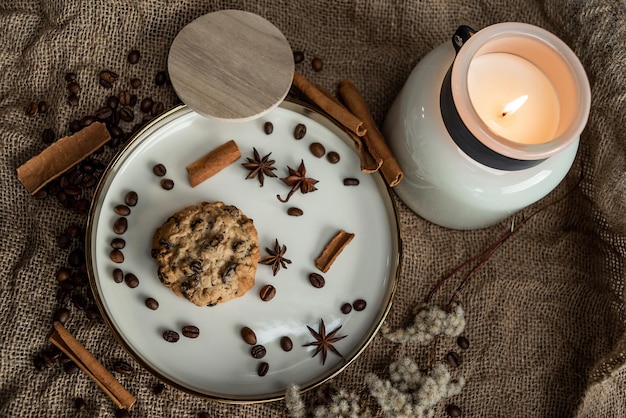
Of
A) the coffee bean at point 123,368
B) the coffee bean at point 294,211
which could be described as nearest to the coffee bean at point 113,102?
the coffee bean at point 294,211

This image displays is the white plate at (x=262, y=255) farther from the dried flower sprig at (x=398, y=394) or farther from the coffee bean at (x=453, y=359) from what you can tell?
the coffee bean at (x=453, y=359)

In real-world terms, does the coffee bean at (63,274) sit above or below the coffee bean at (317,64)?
below

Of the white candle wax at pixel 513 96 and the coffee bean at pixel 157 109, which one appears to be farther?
the coffee bean at pixel 157 109

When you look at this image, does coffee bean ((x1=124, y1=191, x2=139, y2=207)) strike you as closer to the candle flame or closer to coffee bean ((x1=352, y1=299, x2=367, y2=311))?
coffee bean ((x1=352, y1=299, x2=367, y2=311))

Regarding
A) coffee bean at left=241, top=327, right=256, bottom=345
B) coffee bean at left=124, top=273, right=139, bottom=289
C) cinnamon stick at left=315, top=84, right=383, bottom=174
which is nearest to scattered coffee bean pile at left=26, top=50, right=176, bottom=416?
coffee bean at left=124, top=273, right=139, bottom=289

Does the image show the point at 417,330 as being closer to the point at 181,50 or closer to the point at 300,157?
the point at 300,157

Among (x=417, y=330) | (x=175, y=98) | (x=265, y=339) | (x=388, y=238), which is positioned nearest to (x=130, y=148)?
(x=175, y=98)
